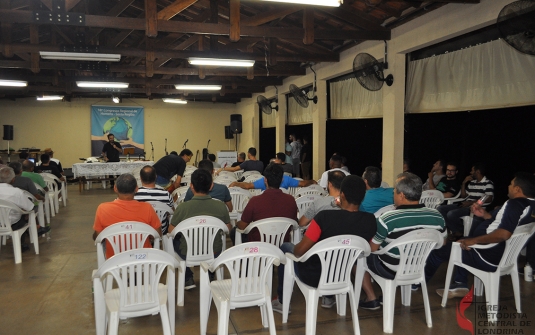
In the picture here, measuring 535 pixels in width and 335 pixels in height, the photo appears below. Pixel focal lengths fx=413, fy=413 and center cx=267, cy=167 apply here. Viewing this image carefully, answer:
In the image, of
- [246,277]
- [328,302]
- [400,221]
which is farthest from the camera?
[328,302]

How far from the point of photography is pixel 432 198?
210 inches

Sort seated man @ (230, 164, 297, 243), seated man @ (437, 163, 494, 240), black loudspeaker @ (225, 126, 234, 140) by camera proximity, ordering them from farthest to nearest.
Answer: black loudspeaker @ (225, 126, 234, 140) → seated man @ (437, 163, 494, 240) → seated man @ (230, 164, 297, 243)

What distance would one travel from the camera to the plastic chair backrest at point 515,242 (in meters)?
3.11

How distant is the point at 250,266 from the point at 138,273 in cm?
67

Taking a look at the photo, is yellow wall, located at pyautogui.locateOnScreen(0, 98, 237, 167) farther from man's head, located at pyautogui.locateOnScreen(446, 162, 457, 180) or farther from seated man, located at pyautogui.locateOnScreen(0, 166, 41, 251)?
seated man, located at pyautogui.locateOnScreen(0, 166, 41, 251)

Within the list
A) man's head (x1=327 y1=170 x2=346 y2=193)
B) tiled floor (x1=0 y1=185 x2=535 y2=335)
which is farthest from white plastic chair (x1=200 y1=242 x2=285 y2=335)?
man's head (x1=327 y1=170 x2=346 y2=193)

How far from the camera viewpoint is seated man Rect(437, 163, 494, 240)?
17.0 feet

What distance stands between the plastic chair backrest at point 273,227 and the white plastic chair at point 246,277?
0.70 m

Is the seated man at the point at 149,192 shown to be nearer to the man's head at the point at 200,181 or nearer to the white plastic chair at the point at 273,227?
the man's head at the point at 200,181

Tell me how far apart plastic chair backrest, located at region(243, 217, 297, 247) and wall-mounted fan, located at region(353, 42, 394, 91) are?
3.89 m

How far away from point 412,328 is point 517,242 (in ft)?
3.45

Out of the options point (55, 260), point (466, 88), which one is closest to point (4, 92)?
point (55, 260)

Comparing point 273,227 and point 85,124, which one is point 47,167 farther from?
point 85,124

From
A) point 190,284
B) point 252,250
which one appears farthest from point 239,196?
point 252,250
